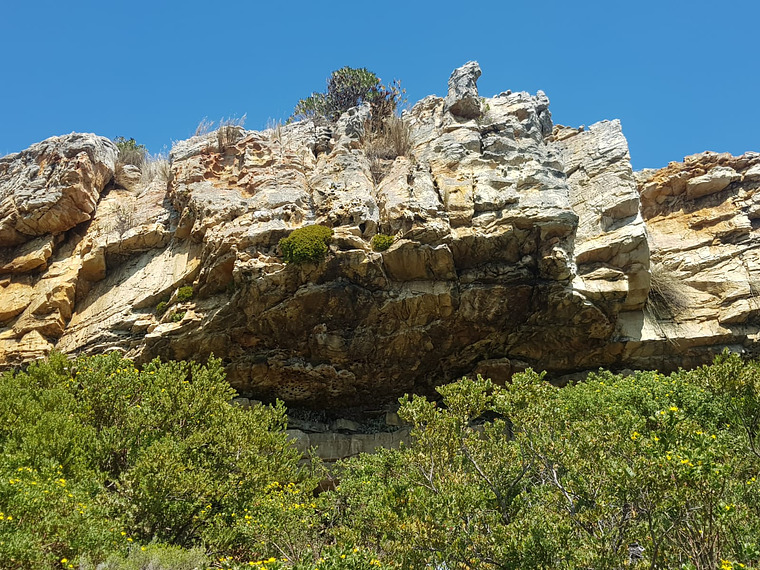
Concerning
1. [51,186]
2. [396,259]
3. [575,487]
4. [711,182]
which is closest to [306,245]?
[396,259]

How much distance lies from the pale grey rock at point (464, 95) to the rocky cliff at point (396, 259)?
0.35 ft

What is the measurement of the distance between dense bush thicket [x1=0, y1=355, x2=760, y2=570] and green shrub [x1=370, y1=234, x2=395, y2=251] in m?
6.68

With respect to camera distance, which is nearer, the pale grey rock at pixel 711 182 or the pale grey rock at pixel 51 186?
the pale grey rock at pixel 711 182

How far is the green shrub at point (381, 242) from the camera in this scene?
61.1ft

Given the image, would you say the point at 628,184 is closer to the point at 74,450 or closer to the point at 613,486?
the point at 613,486

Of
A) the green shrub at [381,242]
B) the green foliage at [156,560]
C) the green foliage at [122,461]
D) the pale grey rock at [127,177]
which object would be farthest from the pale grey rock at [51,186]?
the green foliage at [156,560]

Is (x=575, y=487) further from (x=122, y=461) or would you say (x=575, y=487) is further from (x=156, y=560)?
(x=122, y=461)

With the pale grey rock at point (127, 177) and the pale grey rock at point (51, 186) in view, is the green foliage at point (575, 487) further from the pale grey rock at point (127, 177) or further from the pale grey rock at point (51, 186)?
the pale grey rock at point (127, 177)

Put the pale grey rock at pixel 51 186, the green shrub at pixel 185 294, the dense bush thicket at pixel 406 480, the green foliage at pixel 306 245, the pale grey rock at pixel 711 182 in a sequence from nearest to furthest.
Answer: the dense bush thicket at pixel 406 480, the green foliage at pixel 306 245, the green shrub at pixel 185 294, the pale grey rock at pixel 711 182, the pale grey rock at pixel 51 186

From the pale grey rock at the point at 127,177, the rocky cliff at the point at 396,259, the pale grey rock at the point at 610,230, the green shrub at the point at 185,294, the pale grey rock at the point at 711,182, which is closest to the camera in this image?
the rocky cliff at the point at 396,259

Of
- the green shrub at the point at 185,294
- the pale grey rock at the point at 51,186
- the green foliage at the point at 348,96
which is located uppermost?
the green foliage at the point at 348,96

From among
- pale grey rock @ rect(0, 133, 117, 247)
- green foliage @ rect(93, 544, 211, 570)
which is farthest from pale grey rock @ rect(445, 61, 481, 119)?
green foliage @ rect(93, 544, 211, 570)

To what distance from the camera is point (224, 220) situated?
2011cm

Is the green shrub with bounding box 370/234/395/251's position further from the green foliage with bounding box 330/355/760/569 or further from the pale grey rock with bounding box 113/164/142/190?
the pale grey rock with bounding box 113/164/142/190
